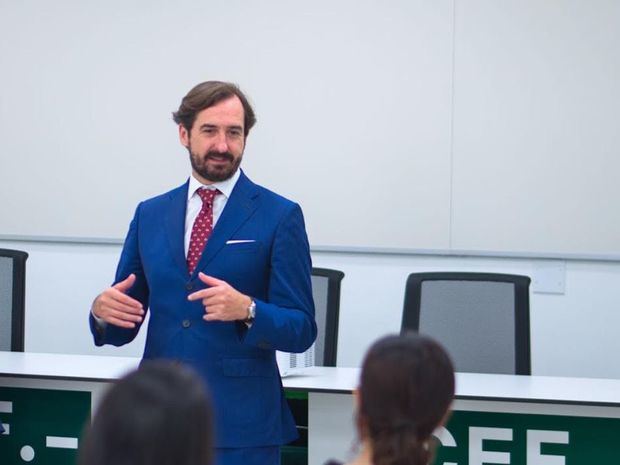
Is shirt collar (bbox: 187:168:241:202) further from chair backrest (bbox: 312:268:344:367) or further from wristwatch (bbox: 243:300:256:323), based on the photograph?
chair backrest (bbox: 312:268:344:367)

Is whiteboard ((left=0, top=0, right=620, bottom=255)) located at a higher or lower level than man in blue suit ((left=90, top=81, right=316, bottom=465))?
higher

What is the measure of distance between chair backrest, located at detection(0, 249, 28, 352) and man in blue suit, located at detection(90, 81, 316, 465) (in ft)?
5.34

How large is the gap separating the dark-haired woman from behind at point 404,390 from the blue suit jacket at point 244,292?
973mm

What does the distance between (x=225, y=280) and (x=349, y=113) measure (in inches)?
98.4

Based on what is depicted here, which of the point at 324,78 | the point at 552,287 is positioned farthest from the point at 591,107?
the point at 324,78

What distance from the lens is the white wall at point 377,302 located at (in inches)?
182

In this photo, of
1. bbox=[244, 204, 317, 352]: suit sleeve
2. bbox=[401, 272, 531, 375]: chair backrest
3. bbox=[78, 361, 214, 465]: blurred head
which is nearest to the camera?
bbox=[78, 361, 214, 465]: blurred head

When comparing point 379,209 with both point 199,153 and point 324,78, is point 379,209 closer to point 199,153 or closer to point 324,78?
point 324,78

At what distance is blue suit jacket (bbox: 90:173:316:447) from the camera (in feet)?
7.77

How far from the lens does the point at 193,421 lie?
882 millimetres

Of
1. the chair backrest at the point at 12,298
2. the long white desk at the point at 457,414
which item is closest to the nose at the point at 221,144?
the long white desk at the point at 457,414

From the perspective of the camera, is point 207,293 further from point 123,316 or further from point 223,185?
point 223,185

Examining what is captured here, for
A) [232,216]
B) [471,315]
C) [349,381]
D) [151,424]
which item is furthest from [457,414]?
[151,424]

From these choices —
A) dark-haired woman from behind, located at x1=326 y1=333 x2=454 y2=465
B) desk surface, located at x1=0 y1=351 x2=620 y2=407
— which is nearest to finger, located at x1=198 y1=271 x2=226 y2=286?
dark-haired woman from behind, located at x1=326 y1=333 x2=454 y2=465
